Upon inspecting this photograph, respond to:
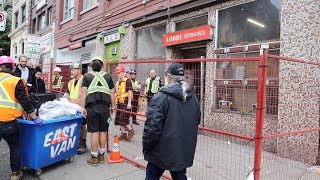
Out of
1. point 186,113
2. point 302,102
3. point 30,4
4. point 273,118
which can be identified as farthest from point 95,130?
point 30,4

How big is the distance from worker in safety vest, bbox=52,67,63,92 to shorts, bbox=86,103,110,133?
402cm

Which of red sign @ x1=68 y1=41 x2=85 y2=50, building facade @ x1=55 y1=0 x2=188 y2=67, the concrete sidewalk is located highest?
building facade @ x1=55 y1=0 x2=188 y2=67

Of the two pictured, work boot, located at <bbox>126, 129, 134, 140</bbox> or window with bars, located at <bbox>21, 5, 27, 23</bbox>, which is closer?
work boot, located at <bbox>126, 129, 134, 140</bbox>

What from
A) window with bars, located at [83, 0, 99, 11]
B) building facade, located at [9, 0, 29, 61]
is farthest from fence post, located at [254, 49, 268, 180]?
building facade, located at [9, 0, 29, 61]

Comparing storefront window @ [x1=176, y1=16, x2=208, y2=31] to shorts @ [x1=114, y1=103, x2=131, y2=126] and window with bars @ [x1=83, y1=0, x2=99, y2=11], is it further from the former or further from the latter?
window with bars @ [x1=83, y1=0, x2=99, y2=11]

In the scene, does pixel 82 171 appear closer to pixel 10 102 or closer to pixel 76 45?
pixel 10 102

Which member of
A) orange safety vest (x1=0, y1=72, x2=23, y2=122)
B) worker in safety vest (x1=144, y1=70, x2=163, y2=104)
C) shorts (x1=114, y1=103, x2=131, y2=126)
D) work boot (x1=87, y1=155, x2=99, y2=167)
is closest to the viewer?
orange safety vest (x1=0, y1=72, x2=23, y2=122)

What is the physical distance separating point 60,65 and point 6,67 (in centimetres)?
517

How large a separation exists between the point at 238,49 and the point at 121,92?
3.09m

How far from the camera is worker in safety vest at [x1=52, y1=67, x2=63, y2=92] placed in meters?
9.04

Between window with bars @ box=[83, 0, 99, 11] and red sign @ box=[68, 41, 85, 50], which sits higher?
window with bars @ box=[83, 0, 99, 11]

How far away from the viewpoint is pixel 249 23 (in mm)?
7582

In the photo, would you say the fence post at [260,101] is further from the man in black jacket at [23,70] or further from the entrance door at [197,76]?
the man in black jacket at [23,70]

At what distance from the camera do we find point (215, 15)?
821 centimetres
